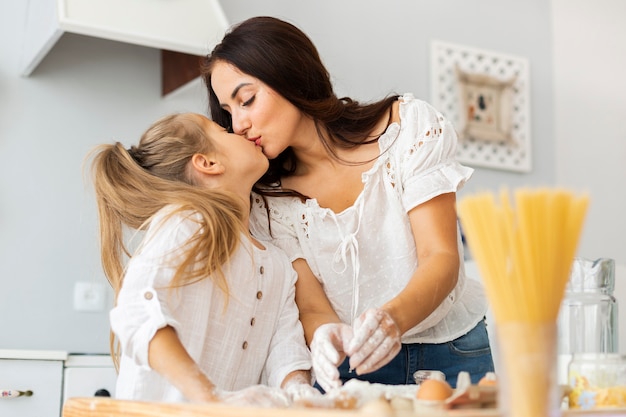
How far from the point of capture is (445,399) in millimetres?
766

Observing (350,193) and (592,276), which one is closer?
(592,276)

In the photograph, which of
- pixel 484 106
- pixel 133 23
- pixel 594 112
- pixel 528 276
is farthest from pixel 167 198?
pixel 594 112

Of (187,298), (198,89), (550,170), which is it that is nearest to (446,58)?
Answer: (550,170)

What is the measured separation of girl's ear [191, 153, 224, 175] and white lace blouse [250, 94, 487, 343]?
0.56 ft

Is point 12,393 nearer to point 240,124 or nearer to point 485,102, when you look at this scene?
point 240,124

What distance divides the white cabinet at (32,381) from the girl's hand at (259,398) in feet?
4.39

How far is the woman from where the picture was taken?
1.45m

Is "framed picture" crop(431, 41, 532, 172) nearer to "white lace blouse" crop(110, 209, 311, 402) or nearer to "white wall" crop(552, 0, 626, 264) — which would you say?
"white wall" crop(552, 0, 626, 264)

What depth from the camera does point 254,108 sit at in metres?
1.54

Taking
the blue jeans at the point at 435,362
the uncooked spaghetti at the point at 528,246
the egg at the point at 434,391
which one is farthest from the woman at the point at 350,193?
the uncooked spaghetti at the point at 528,246

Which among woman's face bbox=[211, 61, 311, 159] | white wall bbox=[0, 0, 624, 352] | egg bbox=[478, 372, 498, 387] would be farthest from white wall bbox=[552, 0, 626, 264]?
egg bbox=[478, 372, 498, 387]

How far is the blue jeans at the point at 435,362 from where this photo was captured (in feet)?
4.79

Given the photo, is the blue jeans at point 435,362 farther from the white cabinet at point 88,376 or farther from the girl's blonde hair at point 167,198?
the white cabinet at point 88,376

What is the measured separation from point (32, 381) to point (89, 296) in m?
0.53
